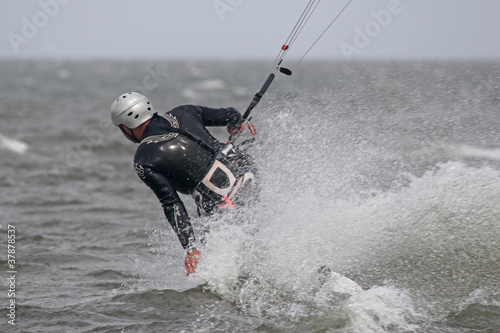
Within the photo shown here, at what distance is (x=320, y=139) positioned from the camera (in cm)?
611

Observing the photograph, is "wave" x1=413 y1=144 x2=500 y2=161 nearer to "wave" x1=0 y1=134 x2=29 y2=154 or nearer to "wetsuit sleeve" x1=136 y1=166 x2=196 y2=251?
"wetsuit sleeve" x1=136 y1=166 x2=196 y2=251

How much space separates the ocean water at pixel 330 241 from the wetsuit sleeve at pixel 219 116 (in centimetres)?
51

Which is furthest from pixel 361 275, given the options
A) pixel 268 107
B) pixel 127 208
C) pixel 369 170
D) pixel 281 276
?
pixel 127 208

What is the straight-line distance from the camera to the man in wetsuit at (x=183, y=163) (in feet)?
15.6

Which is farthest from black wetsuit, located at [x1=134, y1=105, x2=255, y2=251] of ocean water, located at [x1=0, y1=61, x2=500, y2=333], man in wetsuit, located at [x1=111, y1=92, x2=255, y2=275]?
ocean water, located at [x1=0, y1=61, x2=500, y2=333]

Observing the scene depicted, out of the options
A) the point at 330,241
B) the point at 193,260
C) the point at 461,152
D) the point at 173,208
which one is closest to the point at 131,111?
the point at 173,208

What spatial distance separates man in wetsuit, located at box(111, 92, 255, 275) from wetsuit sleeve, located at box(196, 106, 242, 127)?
147mm

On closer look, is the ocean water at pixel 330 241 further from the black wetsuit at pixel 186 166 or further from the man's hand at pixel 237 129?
the man's hand at pixel 237 129

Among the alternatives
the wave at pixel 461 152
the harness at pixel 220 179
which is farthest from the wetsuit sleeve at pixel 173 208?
the wave at pixel 461 152

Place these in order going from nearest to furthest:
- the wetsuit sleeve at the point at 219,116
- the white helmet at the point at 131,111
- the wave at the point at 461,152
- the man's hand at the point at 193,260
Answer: the man's hand at the point at 193,260 < the white helmet at the point at 131,111 < the wetsuit sleeve at the point at 219,116 < the wave at the point at 461,152

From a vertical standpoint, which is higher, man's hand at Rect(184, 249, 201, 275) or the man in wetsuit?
the man in wetsuit

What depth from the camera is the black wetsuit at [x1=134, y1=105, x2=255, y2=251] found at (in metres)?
4.75

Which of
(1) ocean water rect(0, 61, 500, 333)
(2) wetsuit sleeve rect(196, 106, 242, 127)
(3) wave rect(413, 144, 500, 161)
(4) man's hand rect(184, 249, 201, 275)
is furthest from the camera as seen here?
(3) wave rect(413, 144, 500, 161)

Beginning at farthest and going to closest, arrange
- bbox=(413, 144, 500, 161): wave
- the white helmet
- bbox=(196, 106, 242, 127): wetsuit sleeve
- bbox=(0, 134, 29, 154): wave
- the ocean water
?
bbox=(0, 134, 29, 154): wave → bbox=(413, 144, 500, 161): wave → bbox=(196, 106, 242, 127): wetsuit sleeve → the white helmet → the ocean water
